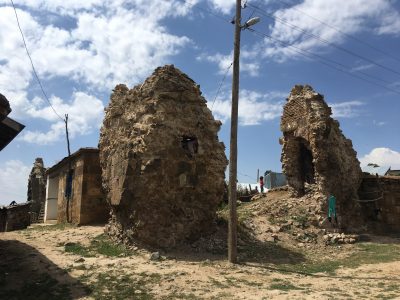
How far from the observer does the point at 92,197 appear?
15680 millimetres

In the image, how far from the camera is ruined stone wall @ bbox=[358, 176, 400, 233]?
18156 mm

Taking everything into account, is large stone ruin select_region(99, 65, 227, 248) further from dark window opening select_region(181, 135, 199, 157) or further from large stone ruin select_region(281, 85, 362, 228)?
large stone ruin select_region(281, 85, 362, 228)

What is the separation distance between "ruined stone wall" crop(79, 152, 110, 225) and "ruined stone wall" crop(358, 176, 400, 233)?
11.2 metres

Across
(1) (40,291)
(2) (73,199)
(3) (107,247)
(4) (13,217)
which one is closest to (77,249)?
(3) (107,247)

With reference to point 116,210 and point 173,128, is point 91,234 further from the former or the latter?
point 173,128

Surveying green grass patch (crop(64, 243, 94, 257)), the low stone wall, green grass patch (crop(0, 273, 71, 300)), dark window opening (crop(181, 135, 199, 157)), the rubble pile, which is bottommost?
green grass patch (crop(0, 273, 71, 300))

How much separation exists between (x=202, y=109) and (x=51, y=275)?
22.1ft

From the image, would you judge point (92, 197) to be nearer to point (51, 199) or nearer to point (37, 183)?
point (51, 199)

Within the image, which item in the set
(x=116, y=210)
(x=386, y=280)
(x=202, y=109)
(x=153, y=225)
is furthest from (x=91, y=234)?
(x=386, y=280)

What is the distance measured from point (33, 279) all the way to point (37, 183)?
24.8 meters

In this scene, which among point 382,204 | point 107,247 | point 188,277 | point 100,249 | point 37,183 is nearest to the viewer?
point 188,277

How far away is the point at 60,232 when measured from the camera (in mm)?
14383

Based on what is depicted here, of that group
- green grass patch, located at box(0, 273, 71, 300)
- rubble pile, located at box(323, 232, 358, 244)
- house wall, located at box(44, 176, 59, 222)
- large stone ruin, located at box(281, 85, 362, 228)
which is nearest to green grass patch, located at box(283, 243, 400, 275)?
rubble pile, located at box(323, 232, 358, 244)

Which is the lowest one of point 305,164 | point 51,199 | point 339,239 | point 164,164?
point 339,239
